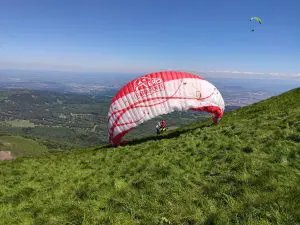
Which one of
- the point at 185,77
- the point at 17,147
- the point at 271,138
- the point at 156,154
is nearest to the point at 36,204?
the point at 156,154

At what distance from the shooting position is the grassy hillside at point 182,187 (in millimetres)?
9008

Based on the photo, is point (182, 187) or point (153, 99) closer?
point (182, 187)

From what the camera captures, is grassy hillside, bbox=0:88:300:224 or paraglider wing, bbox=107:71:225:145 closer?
grassy hillside, bbox=0:88:300:224

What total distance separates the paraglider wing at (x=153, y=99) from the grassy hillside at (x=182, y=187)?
537 cm

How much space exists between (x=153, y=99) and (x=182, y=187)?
1245cm

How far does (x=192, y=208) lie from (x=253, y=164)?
3641 mm

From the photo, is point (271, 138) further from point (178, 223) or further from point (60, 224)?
point (60, 224)

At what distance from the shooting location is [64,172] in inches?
706

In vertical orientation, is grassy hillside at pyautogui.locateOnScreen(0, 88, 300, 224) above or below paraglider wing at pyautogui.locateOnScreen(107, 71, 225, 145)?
below

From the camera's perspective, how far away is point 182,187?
11.5 meters

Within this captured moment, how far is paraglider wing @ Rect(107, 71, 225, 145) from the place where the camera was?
2322 cm

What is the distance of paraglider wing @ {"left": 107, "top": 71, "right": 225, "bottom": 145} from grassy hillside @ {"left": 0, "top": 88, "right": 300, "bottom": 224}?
5365 mm

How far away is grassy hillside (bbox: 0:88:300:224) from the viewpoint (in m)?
9.01

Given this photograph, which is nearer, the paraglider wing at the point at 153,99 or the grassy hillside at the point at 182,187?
the grassy hillside at the point at 182,187
